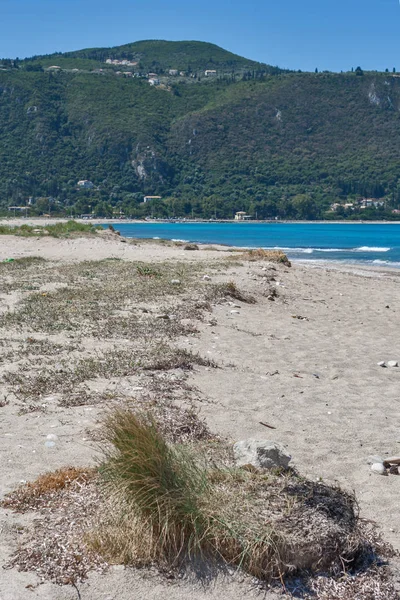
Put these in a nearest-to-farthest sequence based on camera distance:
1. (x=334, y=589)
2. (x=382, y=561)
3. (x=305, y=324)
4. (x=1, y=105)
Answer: (x=334, y=589) → (x=382, y=561) → (x=305, y=324) → (x=1, y=105)

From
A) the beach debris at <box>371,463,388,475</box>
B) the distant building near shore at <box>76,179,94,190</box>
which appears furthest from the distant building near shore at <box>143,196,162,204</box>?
the beach debris at <box>371,463,388,475</box>

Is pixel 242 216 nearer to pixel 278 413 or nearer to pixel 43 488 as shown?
pixel 278 413

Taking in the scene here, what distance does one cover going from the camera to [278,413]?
21.0ft

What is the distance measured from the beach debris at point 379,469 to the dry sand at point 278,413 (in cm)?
6

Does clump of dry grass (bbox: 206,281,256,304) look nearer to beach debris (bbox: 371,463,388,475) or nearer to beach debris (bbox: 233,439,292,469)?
beach debris (bbox: 371,463,388,475)

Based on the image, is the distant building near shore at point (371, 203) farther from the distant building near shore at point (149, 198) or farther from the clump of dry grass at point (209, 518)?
the clump of dry grass at point (209, 518)

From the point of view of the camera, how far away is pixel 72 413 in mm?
5758

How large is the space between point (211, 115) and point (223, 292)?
477 ft

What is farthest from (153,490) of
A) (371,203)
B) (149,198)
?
(371,203)

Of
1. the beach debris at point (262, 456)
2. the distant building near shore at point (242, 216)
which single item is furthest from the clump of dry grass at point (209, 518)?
the distant building near shore at point (242, 216)

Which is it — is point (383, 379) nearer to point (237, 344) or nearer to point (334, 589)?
point (237, 344)

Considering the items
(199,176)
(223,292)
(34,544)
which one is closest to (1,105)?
(199,176)

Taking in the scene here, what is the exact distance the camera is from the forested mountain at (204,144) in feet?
448

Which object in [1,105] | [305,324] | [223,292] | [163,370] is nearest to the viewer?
[163,370]
